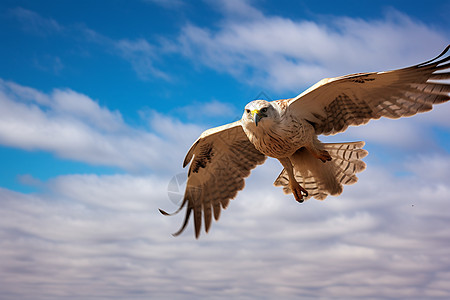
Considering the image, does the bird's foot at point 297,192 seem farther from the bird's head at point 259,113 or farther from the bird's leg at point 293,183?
the bird's head at point 259,113

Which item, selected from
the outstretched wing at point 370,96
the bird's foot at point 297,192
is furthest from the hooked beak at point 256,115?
the bird's foot at point 297,192

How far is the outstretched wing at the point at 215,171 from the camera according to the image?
10133 millimetres

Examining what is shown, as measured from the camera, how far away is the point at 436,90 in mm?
8492

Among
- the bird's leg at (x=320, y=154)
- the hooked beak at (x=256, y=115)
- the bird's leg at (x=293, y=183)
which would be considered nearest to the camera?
the hooked beak at (x=256, y=115)

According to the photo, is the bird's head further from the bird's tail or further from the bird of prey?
the bird's tail

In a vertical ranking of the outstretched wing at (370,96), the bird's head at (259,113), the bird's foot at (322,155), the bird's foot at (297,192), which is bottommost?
the bird's foot at (297,192)

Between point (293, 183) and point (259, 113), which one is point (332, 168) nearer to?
point (293, 183)

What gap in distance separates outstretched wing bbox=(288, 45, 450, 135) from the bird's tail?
64 cm

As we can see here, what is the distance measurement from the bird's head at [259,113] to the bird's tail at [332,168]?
5.95 ft

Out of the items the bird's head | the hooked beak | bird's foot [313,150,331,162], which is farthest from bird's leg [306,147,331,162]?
the hooked beak

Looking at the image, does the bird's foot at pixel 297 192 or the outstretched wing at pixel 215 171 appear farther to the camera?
the outstretched wing at pixel 215 171

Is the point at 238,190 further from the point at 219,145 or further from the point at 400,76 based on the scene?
the point at 400,76

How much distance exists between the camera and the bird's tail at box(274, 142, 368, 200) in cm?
965

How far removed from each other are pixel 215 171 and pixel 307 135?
2653 mm
